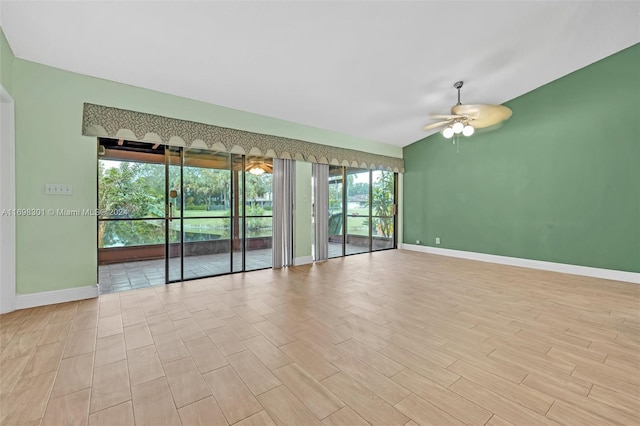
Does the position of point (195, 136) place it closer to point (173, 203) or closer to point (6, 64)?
point (173, 203)

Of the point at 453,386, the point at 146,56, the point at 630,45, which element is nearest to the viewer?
the point at 453,386

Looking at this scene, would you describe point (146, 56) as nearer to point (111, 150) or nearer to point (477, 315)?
point (111, 150)

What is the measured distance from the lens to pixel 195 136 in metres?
4.23

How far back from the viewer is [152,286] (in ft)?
13.4

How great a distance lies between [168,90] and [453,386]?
480 centimetres

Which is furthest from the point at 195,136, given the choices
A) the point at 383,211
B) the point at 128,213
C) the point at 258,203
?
the point at 383,211

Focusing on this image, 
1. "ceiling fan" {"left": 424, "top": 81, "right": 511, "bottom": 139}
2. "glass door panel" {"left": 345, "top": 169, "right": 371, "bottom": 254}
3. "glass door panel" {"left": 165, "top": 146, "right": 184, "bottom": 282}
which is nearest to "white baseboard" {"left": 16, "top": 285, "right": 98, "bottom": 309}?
"glass door panel" {"left": 165, "top": 146, "right": 184, "bottom": 282}

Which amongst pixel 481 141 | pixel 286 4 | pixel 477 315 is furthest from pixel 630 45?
pixel 286 4

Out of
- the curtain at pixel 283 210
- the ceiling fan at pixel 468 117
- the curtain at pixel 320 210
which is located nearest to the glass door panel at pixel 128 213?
the curtain at pixel 283 210

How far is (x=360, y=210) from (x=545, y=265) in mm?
4027

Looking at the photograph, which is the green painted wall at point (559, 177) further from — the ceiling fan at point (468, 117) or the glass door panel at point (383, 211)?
the glass door panel at point (383, 211)

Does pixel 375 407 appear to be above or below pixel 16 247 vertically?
below

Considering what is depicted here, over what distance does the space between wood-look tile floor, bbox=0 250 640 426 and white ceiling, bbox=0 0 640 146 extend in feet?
9.86

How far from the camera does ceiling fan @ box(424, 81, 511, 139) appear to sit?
4.50 meters
